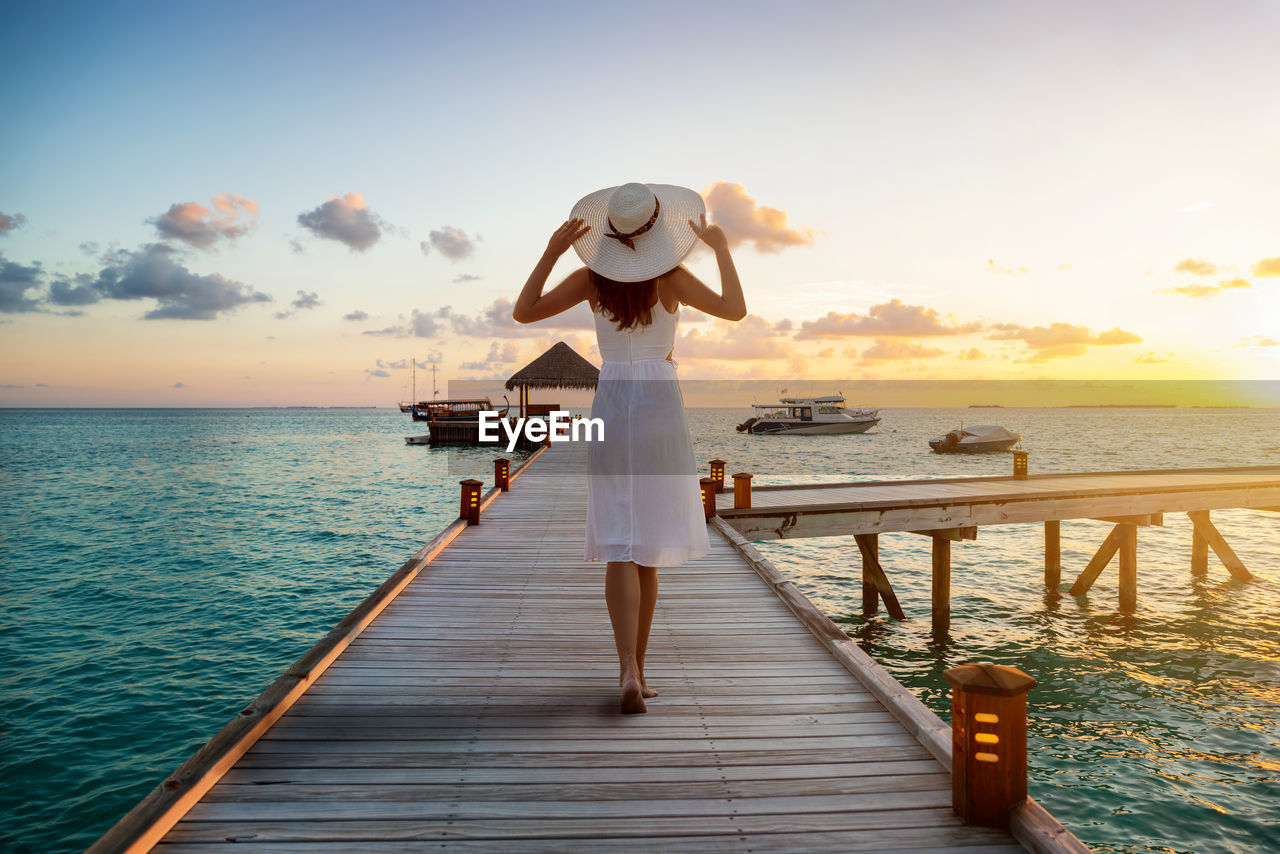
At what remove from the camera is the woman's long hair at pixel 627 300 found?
3062 millimetres

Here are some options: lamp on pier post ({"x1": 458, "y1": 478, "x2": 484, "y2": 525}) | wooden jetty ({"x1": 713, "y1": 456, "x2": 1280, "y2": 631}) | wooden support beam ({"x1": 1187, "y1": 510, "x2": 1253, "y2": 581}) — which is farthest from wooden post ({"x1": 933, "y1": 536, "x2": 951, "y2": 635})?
lamp on pier post ({"x1": 458, "y1": 478, "x2": 484, "y2": 525})

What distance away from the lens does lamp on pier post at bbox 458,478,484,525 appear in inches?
385

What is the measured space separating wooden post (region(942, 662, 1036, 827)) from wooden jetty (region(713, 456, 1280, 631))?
27.4 feet

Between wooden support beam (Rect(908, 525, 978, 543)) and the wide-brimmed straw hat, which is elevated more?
the wide-brimmed straw hat

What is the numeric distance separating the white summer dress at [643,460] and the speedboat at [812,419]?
7103 centimetres

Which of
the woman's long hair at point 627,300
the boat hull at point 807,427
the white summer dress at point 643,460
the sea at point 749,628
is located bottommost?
the sea at point 749,628

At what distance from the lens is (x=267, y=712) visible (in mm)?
3264

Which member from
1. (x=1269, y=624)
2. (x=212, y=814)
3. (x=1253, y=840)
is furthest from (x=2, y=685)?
(x=1269, y=624)

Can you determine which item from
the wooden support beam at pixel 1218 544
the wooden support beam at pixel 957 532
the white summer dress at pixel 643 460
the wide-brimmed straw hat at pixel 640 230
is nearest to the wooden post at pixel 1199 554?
the wooden support beam at pixel 1218 544

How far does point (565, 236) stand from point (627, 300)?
0.41 meters

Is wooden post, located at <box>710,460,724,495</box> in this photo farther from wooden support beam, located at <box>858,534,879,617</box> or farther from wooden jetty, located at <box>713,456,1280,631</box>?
wooden support beam, located at <box>858,534,879,617</box>

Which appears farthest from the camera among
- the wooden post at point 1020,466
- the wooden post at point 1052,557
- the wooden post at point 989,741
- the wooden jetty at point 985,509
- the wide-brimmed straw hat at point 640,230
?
the wooden post at point 1020,466

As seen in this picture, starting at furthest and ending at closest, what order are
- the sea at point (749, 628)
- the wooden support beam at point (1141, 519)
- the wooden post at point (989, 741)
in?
the wooden support beam at point (1141, 519)
the sea at point (749, 628)
the wooden post at point (989, 741)

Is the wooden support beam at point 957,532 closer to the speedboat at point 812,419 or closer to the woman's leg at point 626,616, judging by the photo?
the woman's leg at point 626,616
